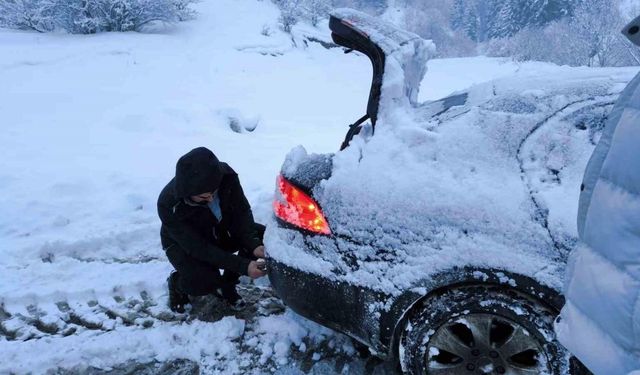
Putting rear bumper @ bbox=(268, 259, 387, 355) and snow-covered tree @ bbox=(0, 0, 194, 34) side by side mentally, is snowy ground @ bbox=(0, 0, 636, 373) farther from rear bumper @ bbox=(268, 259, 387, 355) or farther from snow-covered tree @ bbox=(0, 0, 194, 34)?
snow-covered tree @ bbox=(0, 0, 194, 34)

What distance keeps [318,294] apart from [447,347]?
0.59m

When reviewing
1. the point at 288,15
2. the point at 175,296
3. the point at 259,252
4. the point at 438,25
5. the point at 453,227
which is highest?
the point at 438,25

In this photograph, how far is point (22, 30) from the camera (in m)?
12.2

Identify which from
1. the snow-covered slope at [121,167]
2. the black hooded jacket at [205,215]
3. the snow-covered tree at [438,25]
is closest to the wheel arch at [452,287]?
the snow-covered slope at [121,167]

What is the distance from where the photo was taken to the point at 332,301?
205cm

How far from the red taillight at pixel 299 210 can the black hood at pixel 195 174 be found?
0.42 m

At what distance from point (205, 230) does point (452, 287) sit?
1.52m

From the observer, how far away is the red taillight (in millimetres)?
2029

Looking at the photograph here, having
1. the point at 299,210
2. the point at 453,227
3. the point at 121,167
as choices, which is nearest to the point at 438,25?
the point at 121,167

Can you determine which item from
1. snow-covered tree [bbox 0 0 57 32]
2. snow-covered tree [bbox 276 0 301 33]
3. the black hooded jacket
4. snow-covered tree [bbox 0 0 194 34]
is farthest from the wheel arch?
snow-covered tree [bbox 276 0 301 33]

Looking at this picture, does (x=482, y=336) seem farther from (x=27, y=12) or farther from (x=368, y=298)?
(x=27, y=12)

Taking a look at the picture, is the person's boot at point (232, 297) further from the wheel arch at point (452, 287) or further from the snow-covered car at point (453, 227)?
the wheel arch at point (452, 287)

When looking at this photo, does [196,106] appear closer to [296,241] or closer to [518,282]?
[296,241]

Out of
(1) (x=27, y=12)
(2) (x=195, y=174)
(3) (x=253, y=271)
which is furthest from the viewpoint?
(1) (x=27, y=12)
